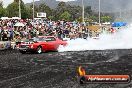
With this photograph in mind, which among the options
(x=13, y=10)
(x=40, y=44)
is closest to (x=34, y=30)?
(x=40, y=44)

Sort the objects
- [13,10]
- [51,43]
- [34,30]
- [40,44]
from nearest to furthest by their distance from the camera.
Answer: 1. [40,44]
2. [51,43]
3. [34,30]
4. [13,10]

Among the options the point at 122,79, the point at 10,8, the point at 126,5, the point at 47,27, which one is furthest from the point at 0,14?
the point at 122,79

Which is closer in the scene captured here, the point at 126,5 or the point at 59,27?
the point at 126,5

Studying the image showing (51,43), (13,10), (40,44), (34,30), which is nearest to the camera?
(40,44)

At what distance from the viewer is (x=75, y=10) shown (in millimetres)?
163500

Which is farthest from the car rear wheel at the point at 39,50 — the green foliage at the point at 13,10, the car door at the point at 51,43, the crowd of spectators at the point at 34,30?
the green foliage at the point at 13,10

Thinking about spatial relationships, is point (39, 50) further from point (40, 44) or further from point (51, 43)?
point (51, 43)

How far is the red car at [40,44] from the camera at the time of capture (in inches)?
1196

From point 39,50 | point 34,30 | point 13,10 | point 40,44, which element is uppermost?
point 13,10

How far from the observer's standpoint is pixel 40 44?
3103cm

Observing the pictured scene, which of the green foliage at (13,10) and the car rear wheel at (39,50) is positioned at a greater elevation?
the green foliage at (13,10)

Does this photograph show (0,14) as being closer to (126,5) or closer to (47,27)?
(47,27)

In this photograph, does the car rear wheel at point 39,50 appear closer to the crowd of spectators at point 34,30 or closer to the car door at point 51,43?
the car door at point 51,43

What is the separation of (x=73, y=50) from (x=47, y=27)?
13.4m
